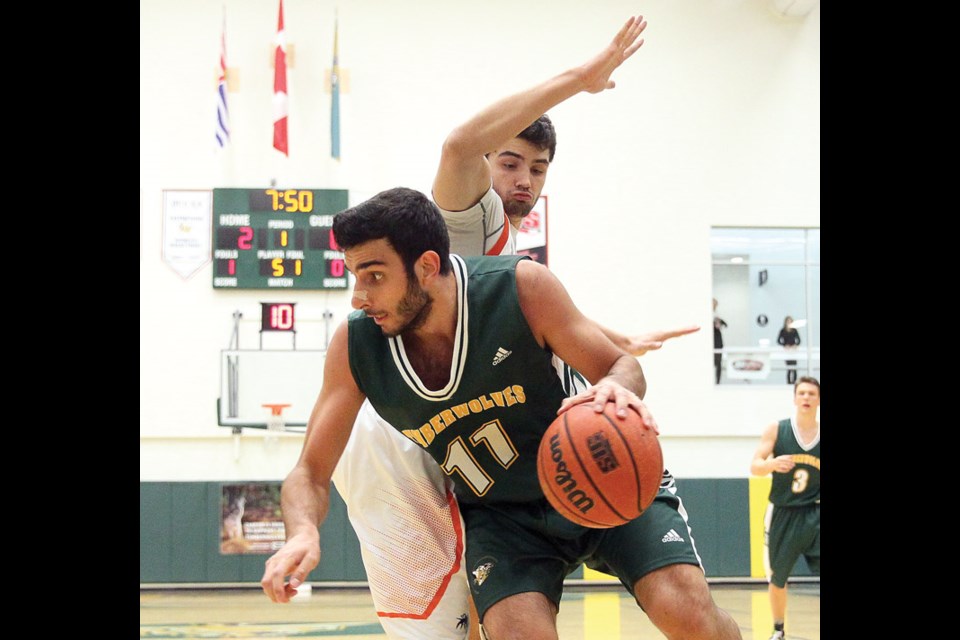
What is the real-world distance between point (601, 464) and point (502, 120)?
128 centimetres

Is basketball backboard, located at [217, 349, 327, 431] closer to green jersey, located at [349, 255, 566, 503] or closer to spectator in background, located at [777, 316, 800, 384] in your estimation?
spectator in background, located at [777, 316, 800, 384]

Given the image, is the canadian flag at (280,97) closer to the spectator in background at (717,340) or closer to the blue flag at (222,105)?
the blue flag at (222,105)

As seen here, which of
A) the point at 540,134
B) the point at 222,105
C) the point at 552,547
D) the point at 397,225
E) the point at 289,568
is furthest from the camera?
the point at 222,105

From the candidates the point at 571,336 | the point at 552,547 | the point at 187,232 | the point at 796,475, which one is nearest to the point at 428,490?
the point at 552,547

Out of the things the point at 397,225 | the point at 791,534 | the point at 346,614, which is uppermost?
the point at 397,225

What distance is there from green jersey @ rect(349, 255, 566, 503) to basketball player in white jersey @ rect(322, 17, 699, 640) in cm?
19

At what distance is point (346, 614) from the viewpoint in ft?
28.7

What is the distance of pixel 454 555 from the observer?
11.2ft

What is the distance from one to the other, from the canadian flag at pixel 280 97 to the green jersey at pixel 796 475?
5951 millimetres

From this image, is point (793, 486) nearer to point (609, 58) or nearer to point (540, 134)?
point (540, 134)

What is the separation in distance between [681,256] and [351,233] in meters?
8.80

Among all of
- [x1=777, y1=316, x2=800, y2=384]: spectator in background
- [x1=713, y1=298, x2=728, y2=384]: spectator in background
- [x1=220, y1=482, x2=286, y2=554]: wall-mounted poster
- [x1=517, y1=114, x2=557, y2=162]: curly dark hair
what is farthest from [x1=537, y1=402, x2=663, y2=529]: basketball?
[x1=777, y1=316, x2=800, y2=384]: spectator in background

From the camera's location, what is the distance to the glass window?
11.4 m
